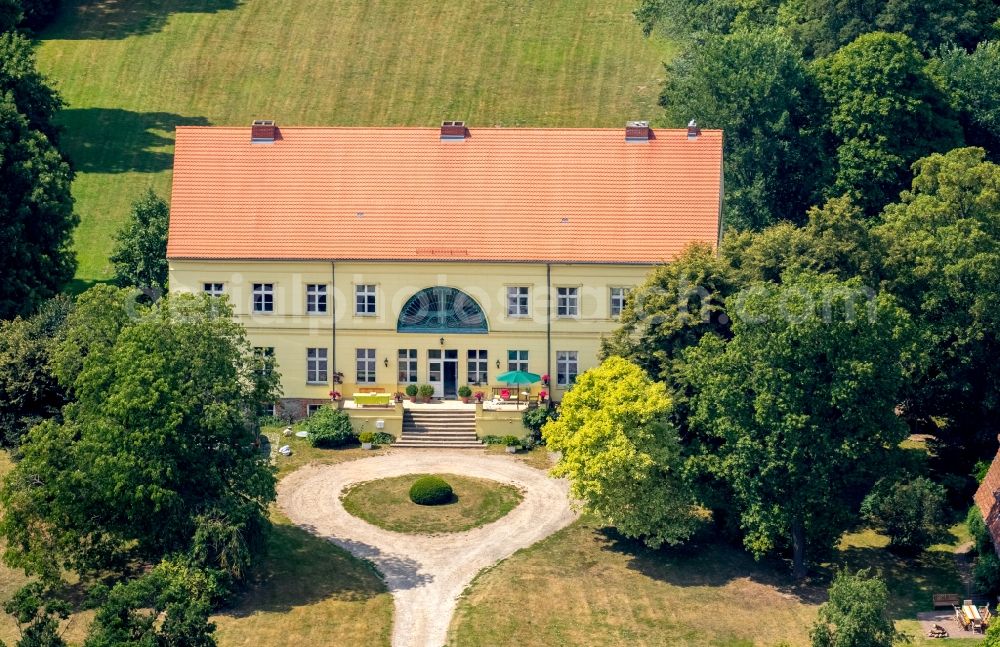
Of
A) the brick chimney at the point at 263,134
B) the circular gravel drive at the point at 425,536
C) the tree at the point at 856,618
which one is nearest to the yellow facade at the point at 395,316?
the circular gravel drive at the point at 425,536

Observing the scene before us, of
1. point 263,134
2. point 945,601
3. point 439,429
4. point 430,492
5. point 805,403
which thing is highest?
point 263,134

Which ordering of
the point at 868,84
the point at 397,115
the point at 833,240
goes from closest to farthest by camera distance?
the point at 833,240 → the point at 868,84 → the point at 397,115

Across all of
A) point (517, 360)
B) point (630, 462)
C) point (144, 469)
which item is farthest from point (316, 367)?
point (630, 462)

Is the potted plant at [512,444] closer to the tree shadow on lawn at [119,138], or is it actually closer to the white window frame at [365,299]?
the white window frame at [365,299]

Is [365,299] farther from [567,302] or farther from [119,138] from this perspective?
[119,138]

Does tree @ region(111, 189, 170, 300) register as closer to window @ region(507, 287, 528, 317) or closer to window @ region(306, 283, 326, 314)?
window @ region(306, 283, 326, 314)

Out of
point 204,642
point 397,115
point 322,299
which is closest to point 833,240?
point 322,299

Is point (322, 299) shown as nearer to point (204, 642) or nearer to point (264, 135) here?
point (264, 135)
